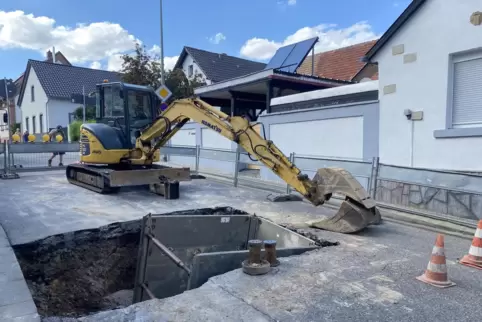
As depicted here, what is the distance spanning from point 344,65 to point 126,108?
14.5m

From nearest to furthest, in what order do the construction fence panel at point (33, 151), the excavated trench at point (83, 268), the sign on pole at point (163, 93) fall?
the excavated trench at point (83, 268) < the sign on pole at point (163, 93) < the construction fence panel at point (33, 151)

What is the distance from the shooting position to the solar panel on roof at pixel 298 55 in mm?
13786

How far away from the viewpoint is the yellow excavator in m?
6.66

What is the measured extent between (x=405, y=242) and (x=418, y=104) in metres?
3.53

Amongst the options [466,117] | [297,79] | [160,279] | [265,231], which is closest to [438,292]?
[265,231]

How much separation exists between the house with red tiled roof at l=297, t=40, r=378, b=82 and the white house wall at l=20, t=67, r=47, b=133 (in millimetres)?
24911

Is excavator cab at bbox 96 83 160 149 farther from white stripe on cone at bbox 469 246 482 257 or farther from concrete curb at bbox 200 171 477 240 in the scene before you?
white stripe on cone at bbox 469 246 482 257

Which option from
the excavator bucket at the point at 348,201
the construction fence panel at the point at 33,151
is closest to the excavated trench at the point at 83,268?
the excavator bucket at the point at 348,201

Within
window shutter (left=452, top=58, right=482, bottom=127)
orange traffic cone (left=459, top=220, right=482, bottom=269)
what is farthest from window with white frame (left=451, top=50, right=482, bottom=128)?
orange traffic cone (left=459, top=220, right=482, bottom=269)

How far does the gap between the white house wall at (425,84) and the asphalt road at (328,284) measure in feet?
6.87

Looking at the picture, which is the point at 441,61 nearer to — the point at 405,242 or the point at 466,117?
the point at 466,117

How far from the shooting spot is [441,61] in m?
7.13

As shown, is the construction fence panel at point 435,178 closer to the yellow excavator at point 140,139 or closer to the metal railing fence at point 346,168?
the metal railing fence at point 346,168

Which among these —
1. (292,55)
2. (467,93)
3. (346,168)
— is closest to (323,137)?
(346,168)
